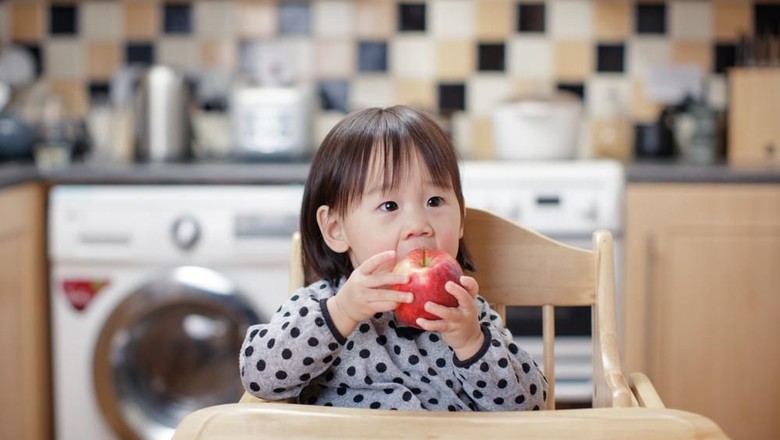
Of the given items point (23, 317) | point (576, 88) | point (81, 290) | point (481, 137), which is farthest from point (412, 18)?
point (23, 317)

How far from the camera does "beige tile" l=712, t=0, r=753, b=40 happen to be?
322 centimetres

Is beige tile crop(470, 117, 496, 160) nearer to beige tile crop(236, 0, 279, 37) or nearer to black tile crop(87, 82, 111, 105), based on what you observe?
A: beige tile crop(236, 0, 279, 37)

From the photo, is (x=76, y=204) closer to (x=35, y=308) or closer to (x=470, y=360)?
(x=35, y=308)

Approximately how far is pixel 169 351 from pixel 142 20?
1.12m

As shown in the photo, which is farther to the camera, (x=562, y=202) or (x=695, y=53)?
(x=695, y=53)

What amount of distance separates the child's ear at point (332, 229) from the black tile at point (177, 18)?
2165 mm

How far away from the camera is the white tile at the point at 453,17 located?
A: 10.7ft

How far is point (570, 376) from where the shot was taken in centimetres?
269

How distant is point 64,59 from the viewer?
3.32 metres

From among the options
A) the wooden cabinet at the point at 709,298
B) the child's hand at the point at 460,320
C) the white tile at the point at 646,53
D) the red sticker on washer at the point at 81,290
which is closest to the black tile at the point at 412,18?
the white tile at the point at 646,53

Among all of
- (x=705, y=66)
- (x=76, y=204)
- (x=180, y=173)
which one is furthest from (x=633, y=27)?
(x=76, y=204)

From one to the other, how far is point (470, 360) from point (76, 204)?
178 cm

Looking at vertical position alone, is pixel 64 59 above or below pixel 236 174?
above

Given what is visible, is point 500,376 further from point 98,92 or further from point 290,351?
point 98,92
